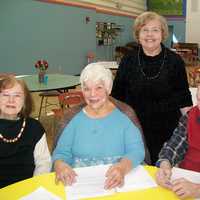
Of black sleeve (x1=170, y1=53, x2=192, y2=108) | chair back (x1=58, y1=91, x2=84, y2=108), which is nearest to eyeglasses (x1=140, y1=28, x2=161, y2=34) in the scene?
black sleeve (x1=170, y1=53, x2=192, y2=108)

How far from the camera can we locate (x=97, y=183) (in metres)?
1.67

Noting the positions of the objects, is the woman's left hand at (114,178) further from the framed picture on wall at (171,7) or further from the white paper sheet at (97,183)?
the framed picture on wall at (171,7)

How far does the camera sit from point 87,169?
181 centimetres

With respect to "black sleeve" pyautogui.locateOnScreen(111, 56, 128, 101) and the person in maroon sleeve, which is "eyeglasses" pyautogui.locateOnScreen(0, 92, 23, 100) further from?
"black sleeve" pyautogui.locateOnScreen(111, 56, 128, 101)

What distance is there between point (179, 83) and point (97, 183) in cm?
145

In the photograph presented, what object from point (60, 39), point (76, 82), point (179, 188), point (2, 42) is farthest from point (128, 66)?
point (60, 39)

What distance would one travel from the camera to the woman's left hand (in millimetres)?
1647

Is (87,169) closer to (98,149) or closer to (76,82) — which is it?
(98,149)

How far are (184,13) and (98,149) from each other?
16255 mm

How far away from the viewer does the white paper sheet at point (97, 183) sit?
5.23 ft

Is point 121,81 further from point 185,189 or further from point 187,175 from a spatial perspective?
point 185,189

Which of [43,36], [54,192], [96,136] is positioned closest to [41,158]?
[96,136]

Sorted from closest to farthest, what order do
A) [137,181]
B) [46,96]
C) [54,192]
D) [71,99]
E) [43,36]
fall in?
[54,192] < [137,181] < [71,99] < [46,96] < [43,36]

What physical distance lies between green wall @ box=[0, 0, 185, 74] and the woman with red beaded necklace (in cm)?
610
